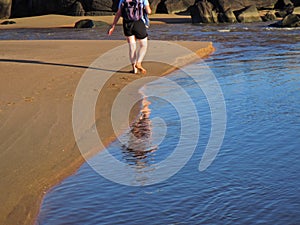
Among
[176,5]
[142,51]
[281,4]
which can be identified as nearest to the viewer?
[142,51]

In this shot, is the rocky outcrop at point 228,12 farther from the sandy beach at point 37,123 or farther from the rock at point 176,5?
the sandy beach at point 37,123

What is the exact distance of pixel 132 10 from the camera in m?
10.1

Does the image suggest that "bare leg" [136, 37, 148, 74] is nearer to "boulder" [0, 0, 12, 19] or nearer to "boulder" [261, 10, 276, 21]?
"boulder" [261, 10, 276, 21]

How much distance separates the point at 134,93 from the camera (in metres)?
8.93

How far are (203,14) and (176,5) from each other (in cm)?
729

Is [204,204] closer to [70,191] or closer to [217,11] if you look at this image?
[70,191]

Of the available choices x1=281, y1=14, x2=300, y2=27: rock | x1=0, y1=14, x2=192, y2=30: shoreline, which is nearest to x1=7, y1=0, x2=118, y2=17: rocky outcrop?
Answer: x1=0, y1=14, x2=192, y2=30: shoreline

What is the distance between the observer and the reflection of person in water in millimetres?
5828

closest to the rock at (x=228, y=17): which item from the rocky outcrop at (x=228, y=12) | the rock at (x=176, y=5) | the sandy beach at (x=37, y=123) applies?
the rocky outcrop at (x=228, y=12)

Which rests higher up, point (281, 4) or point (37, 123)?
point (37, 123)

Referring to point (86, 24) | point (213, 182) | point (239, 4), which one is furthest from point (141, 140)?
point (239, 4)

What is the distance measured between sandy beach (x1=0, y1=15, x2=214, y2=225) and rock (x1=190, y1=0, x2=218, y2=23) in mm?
20429

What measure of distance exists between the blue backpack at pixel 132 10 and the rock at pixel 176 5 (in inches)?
1169

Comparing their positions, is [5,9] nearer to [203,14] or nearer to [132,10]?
[203,14]
